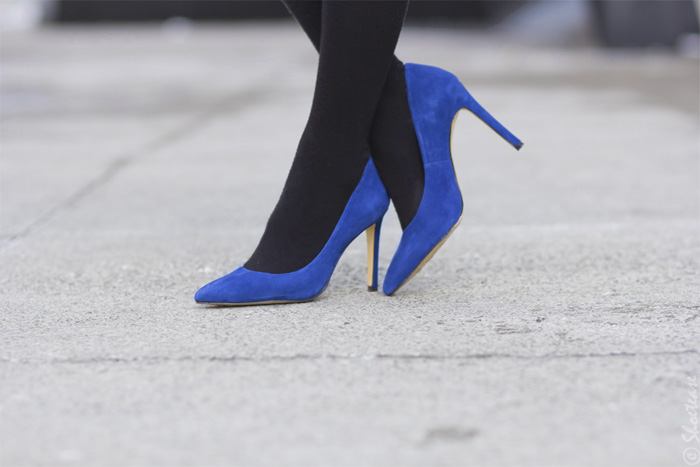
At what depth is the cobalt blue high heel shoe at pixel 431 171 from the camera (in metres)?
1.62

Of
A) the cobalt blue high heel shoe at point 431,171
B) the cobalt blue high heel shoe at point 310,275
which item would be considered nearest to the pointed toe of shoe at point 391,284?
the cobalt blue high heel shoe at point 431,171

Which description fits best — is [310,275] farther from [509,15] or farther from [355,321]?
[509,15]

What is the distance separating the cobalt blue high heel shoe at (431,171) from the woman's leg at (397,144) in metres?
0.02

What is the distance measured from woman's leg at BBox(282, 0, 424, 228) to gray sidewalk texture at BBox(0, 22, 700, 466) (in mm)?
206

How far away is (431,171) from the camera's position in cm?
165

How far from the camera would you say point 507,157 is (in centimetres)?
347

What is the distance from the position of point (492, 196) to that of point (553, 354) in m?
1.45

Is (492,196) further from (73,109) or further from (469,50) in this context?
(469,50)

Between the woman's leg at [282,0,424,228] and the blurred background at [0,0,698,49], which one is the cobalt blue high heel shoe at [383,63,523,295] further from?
the blurred background at [0,0,698,49]

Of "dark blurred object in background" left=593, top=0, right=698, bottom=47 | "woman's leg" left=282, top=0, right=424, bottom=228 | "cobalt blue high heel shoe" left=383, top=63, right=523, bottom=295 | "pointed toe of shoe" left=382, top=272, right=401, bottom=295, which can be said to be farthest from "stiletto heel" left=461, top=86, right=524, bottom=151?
"dark blurred object in background" left=593, top=0, right=698, bottom=47

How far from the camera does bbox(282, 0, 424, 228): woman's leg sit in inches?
65.4

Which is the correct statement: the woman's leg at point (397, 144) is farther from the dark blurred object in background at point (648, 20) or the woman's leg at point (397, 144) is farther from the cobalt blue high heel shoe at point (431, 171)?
the dark blurred object in background at point (648, 20)

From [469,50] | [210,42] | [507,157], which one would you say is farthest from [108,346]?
[210,42]

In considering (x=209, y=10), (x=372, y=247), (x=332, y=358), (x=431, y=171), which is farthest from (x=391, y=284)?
(x=209, y=10)
